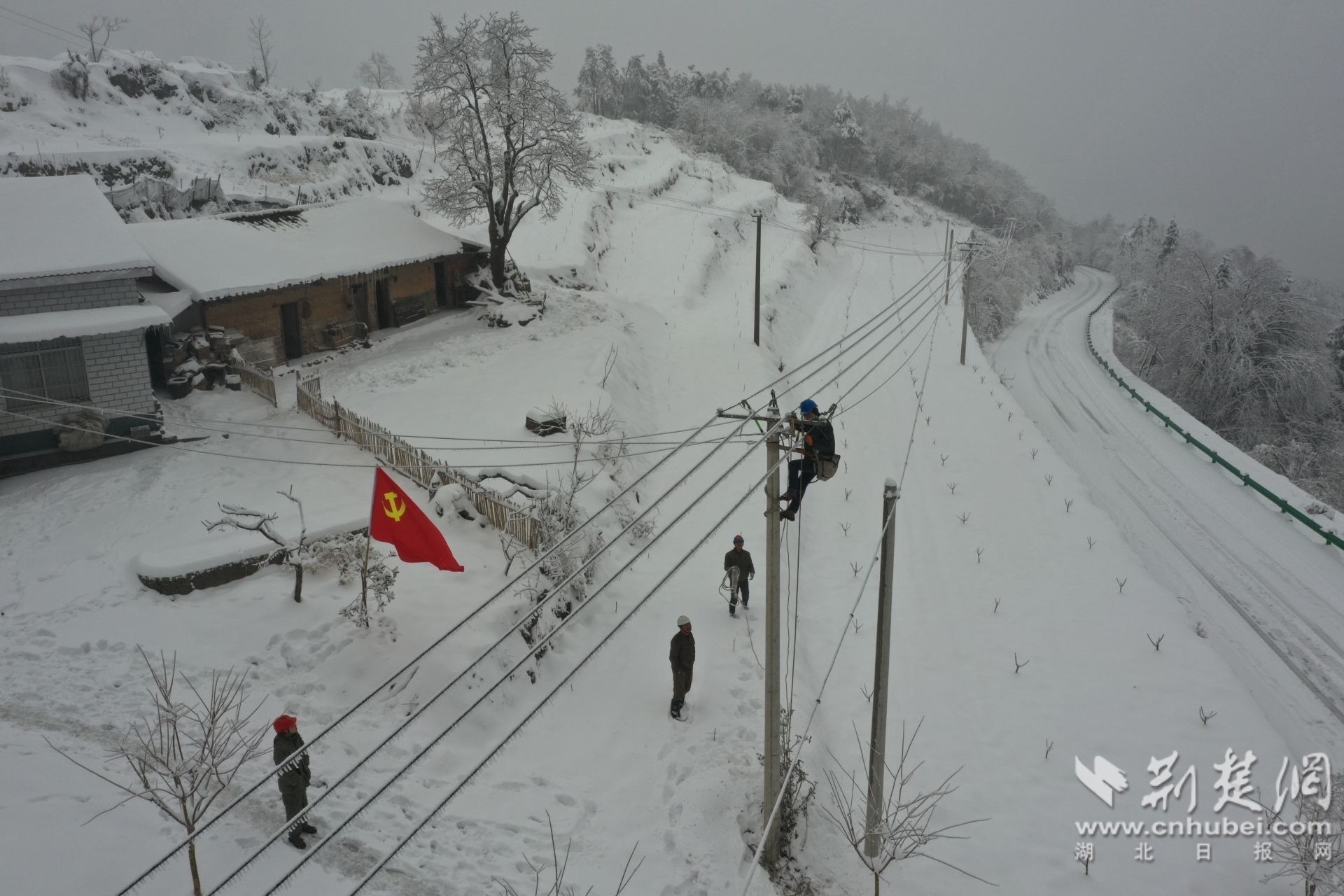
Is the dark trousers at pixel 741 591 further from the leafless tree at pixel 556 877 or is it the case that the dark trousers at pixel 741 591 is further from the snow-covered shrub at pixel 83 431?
the snow-covered shrub at pixel 83 431

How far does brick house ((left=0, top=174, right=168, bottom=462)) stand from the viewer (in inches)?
662

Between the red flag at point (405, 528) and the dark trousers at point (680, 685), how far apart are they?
3556 mm


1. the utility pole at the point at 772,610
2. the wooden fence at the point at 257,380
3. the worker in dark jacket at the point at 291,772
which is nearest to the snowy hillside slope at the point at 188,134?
the wooden fence at the point at 257,380

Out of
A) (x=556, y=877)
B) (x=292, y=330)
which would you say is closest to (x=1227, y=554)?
(x=556, y=877)

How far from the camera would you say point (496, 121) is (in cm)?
3072

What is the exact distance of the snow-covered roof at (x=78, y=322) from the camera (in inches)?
640

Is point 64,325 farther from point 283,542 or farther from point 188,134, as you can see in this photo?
point 188,134

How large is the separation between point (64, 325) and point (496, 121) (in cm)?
1825

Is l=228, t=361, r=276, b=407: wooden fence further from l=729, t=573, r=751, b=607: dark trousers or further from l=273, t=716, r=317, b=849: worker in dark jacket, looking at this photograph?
l=273, t=716, r=317, b=849: worker in dark jacket

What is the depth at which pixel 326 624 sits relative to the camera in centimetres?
1212

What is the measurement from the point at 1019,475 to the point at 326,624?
18.3m

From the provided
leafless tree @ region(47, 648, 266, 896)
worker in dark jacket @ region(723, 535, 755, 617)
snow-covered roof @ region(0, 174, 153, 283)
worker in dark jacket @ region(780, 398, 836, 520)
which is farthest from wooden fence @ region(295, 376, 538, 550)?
worker in dark jacket @ region(780, 398, 836, 520)

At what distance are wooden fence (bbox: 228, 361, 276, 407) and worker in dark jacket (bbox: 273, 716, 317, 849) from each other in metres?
14.6

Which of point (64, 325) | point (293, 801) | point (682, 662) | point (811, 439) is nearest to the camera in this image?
point (293, 801)
